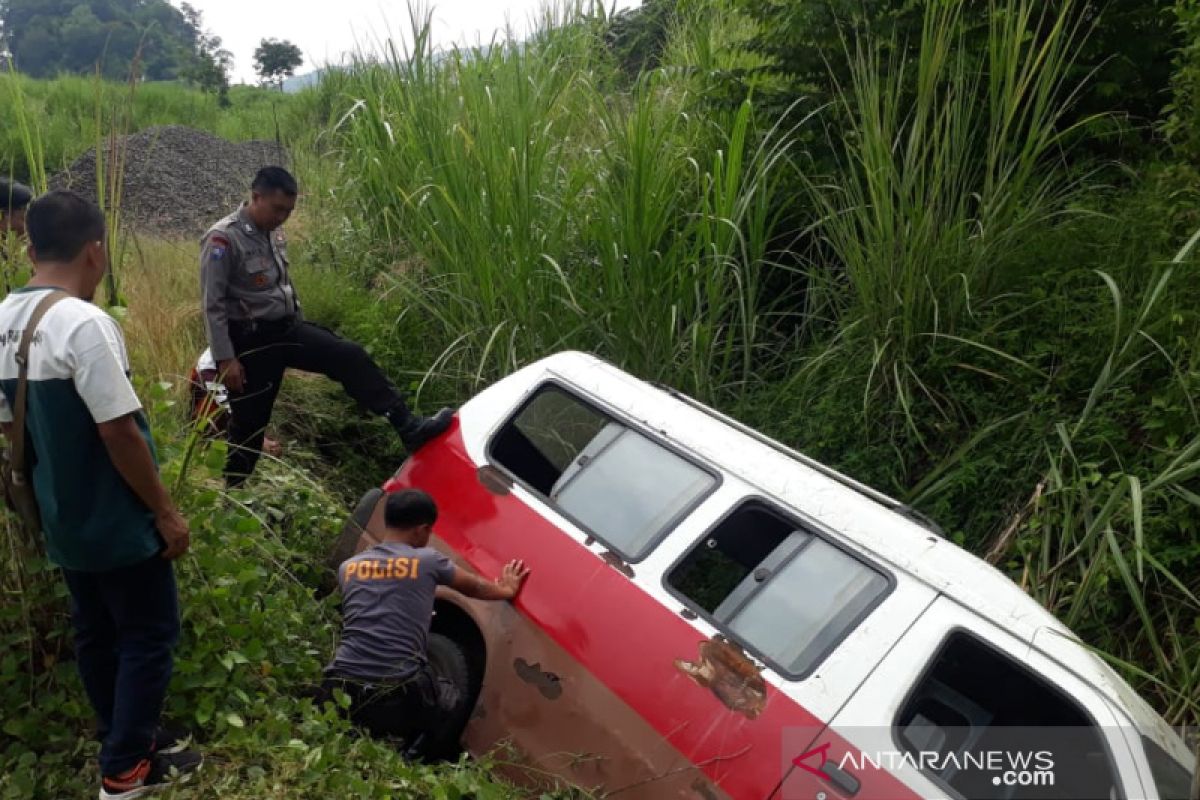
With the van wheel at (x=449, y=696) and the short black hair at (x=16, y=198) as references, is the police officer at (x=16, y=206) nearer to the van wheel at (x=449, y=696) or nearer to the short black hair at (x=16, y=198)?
the short black hair at (x=16, y=198)

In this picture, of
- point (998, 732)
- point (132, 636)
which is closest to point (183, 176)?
point (132, 636)

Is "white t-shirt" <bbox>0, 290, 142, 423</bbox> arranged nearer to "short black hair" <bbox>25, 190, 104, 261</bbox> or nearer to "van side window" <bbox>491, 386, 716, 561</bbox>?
"short black hair" <bbox>25, 190, 104, 261</bbox>

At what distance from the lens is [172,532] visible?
117 inches

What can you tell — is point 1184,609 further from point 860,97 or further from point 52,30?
point 52,30

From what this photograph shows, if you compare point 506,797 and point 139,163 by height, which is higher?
point 139,163

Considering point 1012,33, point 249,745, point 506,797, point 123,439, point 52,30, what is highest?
point 52,30

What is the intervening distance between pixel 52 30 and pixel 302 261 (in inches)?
Result: 1402

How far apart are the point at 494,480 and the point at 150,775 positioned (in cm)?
156

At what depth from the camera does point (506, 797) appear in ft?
10.7

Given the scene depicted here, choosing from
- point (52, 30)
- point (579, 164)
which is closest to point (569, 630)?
point (579, 164)

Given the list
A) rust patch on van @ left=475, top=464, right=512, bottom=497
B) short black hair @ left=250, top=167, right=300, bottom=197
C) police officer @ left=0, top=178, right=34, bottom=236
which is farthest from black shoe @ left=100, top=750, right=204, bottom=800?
short black hair @ left=250, top=167, right=300, bottom=197

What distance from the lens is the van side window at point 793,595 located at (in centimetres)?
306

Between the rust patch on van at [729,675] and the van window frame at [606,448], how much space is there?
423 millimetres

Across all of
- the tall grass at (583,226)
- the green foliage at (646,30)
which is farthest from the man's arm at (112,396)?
the green foliage at (646,30)
